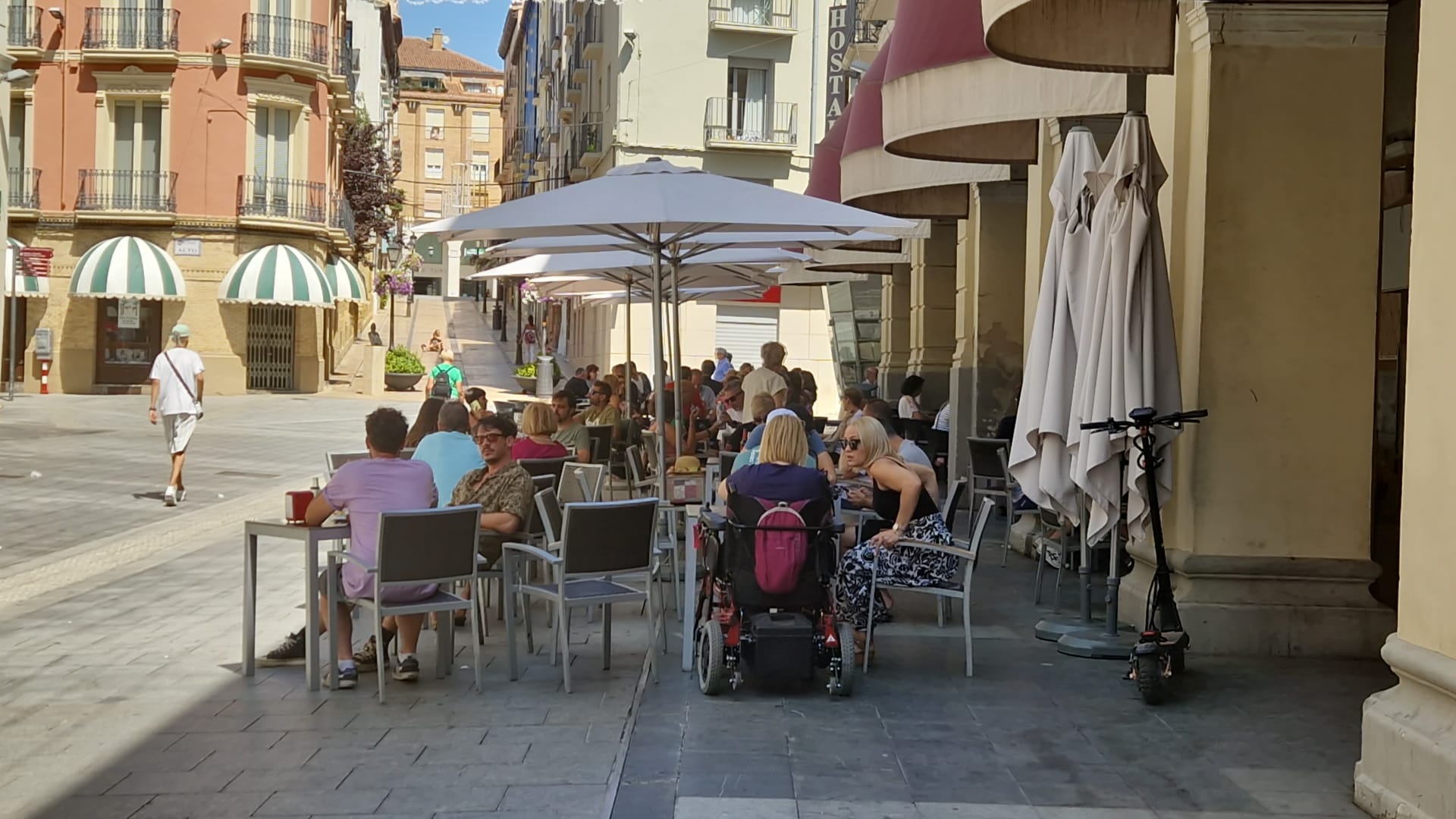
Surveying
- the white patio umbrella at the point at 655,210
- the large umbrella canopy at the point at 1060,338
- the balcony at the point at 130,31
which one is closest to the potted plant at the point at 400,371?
the balcony at the point at 130,31

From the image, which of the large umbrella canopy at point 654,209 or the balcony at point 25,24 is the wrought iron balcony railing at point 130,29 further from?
the large umbrella canopy at point 654,209

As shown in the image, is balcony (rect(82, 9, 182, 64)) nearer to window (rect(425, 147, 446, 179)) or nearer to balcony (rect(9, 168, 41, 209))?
balcony (rect(9, 168, 41, 209))

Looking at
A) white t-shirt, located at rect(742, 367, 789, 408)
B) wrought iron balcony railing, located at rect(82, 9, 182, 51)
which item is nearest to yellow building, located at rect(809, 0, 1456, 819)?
white t-shirt, located at rect(742, 367, 789, 408)

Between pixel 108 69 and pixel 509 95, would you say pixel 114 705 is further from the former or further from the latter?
pixel 509 95

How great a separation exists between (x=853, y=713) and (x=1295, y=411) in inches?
113

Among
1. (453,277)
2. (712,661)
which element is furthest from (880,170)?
(453,277)

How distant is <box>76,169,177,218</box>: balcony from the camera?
3747 centimetres

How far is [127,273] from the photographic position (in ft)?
117

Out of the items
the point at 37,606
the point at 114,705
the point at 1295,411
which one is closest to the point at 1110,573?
the point at 1295,411

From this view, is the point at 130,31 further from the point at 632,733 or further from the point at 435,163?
the point at 435,163

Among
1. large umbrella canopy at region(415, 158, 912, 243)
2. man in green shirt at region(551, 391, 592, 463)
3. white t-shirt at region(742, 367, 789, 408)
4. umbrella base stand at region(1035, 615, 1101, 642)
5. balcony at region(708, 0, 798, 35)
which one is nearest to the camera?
umbrella base stand at region(1035, 615, 1101, 642)

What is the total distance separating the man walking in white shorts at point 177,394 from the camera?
1443 cm

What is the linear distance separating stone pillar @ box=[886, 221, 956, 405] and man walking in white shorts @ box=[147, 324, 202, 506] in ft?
28.9

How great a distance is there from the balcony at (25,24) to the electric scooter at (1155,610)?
119 feet
